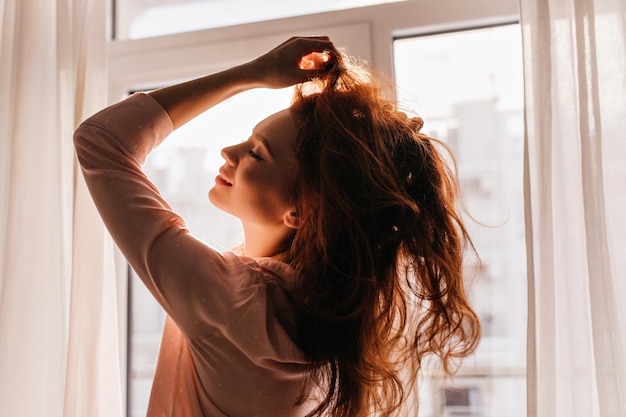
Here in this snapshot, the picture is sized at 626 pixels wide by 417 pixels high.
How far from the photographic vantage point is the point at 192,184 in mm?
1565

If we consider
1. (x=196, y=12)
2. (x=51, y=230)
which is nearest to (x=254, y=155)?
(x=51, y=230)

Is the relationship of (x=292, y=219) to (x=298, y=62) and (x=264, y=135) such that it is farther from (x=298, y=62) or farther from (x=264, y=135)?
(x=298, y=62)

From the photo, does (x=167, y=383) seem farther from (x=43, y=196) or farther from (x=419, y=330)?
(x=43, y=196)

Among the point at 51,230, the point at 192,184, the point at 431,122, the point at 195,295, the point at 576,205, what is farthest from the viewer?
the point at 192,184

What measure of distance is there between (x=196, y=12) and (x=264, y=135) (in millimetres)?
718

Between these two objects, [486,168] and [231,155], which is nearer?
[231,155]

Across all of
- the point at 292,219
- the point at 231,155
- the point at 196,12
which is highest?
the point at 196,12

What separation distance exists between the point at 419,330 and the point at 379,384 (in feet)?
0.36

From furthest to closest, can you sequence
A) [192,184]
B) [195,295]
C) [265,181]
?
1. [192,184]
2. [265,181]
3. [195,295]

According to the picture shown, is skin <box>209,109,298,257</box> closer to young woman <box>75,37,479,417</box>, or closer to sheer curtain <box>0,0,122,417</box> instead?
young woman <box>75,37,479,417</box>

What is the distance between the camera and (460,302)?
103 cm

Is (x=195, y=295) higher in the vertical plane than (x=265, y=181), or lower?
lower

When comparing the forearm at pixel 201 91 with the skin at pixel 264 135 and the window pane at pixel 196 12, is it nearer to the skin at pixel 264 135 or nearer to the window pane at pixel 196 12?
the skin at pixel 264 135

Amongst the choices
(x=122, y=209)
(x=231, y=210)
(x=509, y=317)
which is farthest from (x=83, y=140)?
(x=509, y=317)
